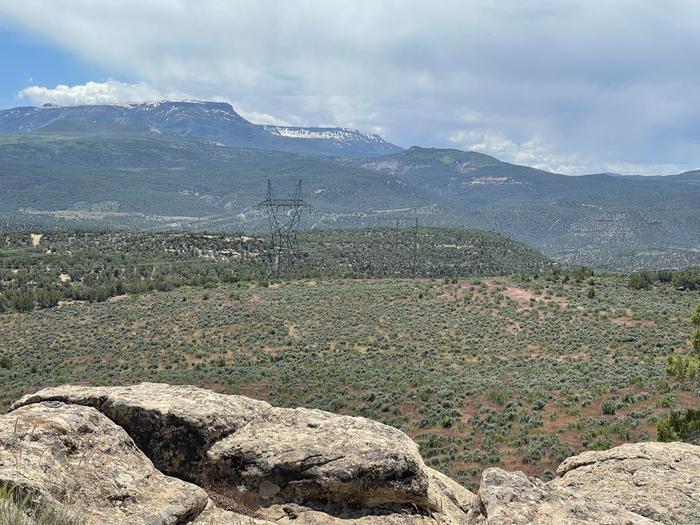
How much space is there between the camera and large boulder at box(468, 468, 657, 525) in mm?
6137

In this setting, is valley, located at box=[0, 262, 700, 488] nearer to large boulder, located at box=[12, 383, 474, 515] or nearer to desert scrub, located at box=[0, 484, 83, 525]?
large boulder, located at box=[12, 383, 474, 515]

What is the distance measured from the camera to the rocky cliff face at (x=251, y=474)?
597cm

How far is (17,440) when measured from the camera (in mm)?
5805

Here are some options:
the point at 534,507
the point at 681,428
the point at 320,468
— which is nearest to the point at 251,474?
the point at 320,468

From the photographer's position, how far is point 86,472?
607cm

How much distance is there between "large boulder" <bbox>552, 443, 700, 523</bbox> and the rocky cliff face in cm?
3

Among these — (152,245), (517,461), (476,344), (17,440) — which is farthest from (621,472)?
(152,245)

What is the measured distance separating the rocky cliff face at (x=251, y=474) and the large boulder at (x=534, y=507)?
2 centimetres

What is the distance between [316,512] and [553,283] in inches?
2385

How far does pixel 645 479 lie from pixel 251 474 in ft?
21.6

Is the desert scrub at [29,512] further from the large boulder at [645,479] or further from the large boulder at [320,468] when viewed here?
the large boulder at [645,479]

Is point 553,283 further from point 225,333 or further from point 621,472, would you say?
point 621,472

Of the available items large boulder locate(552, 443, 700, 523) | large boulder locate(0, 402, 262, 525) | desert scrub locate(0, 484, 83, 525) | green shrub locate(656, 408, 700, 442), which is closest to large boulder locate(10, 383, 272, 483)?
large boulder locate(0, 402, 262, 525)

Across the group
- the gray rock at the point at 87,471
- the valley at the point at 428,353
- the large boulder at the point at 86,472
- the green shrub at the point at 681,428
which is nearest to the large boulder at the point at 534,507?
the large boulder at the point at 86,472
